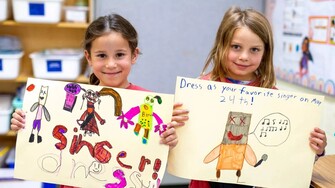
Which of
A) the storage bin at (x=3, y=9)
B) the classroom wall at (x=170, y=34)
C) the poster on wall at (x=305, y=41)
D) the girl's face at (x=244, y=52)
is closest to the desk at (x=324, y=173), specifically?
the girl's face at (x=244, y=52)

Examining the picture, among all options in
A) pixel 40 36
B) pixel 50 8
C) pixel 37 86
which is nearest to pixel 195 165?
pixel 37 86

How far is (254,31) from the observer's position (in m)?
1.24

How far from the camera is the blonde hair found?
1.25 meters

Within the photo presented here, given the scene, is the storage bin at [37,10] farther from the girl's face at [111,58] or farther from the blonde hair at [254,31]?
the blonde hair at [254,31]

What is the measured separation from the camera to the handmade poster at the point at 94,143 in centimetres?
112

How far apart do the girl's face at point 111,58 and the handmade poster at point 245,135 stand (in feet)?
0.69

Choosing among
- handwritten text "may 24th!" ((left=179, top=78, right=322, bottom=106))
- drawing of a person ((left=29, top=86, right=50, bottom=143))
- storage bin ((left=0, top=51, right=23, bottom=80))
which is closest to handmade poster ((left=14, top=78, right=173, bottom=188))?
drawing of a person ((left=29, top=86, right=50, bottom=143))

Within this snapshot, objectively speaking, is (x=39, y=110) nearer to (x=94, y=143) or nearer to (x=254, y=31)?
(x=94, y=143)

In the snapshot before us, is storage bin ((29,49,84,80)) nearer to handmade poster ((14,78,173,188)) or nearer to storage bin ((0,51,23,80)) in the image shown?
storage bin ((0,51,23,80))

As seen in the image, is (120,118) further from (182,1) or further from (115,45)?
(182,1)

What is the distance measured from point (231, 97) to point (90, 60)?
0.49 m

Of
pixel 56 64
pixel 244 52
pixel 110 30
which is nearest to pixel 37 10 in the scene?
pixel 56 64

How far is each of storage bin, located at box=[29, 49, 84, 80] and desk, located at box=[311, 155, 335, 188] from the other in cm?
156

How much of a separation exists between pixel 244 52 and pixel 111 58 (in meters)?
0.45
